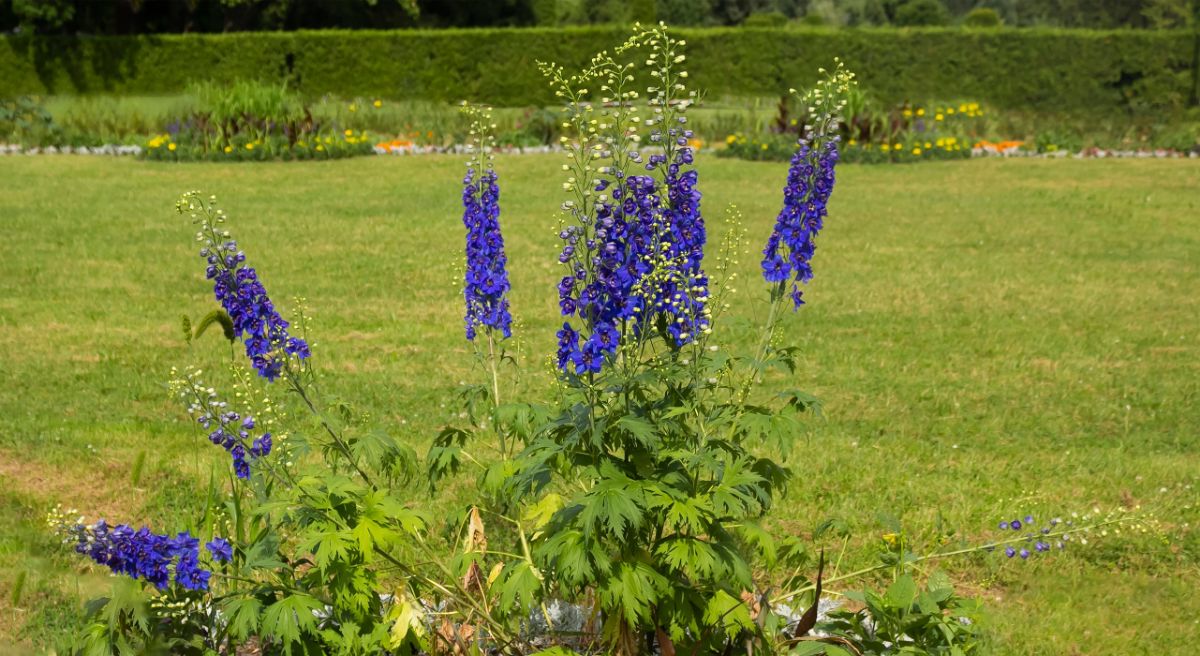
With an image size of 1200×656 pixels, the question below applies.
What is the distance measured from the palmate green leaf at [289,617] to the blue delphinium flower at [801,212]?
1818mm

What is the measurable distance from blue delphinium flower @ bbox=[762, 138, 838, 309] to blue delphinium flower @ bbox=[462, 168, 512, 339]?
0.91 meters

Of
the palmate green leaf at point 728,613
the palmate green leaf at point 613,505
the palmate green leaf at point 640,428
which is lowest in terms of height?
the palmate green leaf at point 728,613

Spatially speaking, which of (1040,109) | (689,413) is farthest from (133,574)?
(1040,109)

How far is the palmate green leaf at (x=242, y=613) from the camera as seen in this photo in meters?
2.78

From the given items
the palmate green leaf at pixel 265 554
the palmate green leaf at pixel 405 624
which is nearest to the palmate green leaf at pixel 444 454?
the palmate green leaf at pixel 405 624

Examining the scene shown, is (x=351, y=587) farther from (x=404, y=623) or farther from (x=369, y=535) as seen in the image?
(x=404, y=623)

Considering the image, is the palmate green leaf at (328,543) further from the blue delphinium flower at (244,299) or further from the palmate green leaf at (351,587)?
the blue delphinium flower at (244,299)

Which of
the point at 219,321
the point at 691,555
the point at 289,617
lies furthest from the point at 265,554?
the point at 691,555

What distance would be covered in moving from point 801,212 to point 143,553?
2.24 metres

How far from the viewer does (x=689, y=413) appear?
3.35m

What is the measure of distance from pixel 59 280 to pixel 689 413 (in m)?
7.36

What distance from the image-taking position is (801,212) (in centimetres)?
380

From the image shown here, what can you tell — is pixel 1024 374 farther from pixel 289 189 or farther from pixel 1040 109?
pixel 1040 109

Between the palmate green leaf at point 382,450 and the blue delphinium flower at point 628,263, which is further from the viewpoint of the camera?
the palmate green leaf at point 382,450
